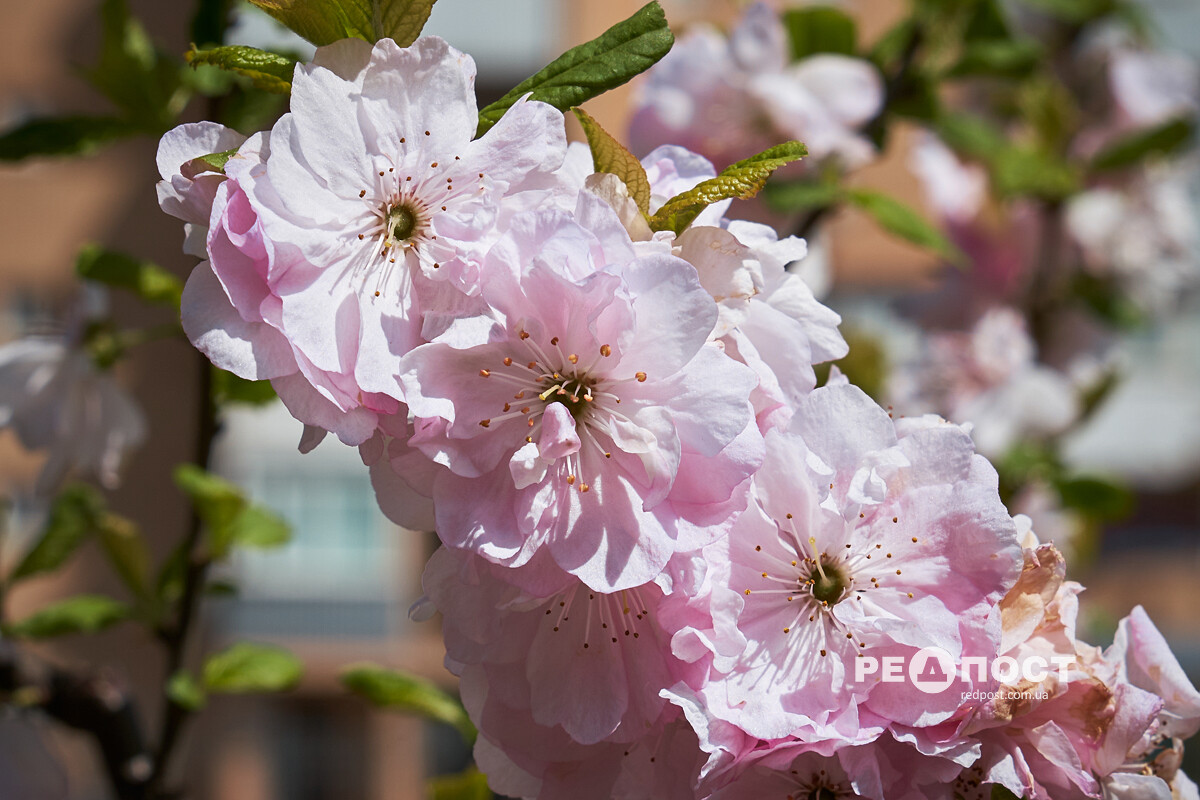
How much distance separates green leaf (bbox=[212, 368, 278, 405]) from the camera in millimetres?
809

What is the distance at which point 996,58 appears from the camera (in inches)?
48.0

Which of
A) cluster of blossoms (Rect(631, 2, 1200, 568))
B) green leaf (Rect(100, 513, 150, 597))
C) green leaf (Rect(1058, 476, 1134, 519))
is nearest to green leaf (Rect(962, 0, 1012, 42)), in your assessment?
cluster of blossoms (Rect(631, 2, 1200, 568))

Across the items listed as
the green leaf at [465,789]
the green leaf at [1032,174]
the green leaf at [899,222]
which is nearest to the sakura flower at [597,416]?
the green leaf at [465,789]

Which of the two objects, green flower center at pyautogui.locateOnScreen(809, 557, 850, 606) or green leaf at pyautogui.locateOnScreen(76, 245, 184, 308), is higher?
green flower center at pyautogui.locateOnScreen(809, 557, 850, 606)

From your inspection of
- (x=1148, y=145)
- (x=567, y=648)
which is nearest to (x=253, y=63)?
(x=567, y=648)

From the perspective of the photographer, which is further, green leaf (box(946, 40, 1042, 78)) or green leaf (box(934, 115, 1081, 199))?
green leaf (box(934, 115, 1081, 199))

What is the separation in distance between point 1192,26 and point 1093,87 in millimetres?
7176

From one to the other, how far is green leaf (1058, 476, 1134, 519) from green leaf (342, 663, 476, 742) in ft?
2.79

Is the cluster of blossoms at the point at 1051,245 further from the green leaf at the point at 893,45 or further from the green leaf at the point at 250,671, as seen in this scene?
the green leaf at the point at 250,671

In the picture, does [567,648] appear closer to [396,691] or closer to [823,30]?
[396,691]

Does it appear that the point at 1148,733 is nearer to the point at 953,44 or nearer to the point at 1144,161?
the point at 953,44

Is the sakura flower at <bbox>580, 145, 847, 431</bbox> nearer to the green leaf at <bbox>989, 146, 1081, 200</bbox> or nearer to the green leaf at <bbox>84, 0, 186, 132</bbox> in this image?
the green leaf at <bbox>84, 0, 186, 132</bbox>

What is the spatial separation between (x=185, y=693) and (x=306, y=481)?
7429mm

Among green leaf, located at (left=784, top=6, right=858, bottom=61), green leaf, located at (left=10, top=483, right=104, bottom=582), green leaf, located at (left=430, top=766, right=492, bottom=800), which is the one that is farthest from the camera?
green leaf, located at (left=784, top=6, right=858, bottom=61)
